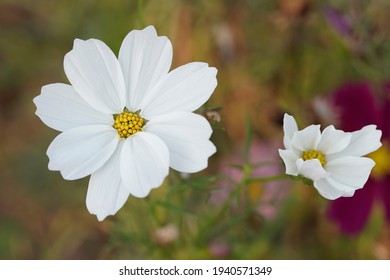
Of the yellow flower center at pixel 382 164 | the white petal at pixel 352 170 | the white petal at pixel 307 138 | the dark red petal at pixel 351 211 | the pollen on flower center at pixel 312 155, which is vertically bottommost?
the white petal at pixel 352 170

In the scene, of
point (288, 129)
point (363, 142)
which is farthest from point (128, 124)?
point (363, 142)

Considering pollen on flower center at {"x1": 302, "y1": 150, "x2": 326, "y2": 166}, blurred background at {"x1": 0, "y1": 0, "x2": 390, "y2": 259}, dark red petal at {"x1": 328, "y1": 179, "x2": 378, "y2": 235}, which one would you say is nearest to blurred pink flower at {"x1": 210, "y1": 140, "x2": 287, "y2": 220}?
blurred background at {"x1": 0, "y1": 0, "x2": 390, "y2": 259}

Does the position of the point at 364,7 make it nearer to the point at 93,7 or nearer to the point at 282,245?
the point at 282,245

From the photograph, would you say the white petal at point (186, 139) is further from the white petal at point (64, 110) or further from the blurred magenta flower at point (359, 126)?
the blurred magenta flower at point (359, 126)

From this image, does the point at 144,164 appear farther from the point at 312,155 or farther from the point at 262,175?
the point at 262,175

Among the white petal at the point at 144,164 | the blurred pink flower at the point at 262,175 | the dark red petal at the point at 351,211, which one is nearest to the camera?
the white petal at the point at 144,164

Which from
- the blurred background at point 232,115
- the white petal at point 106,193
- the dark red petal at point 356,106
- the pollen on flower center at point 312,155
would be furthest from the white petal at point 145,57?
the dark red petal at point 356,106

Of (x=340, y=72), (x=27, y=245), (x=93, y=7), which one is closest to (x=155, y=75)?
(x=340, y=72)
